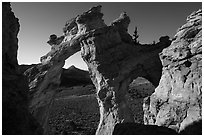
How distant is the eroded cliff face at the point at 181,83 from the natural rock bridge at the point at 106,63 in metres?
6.01

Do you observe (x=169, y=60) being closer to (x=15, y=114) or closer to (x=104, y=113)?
(x=104, y=113)

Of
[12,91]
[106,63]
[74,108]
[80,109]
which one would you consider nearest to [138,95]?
[80,109]

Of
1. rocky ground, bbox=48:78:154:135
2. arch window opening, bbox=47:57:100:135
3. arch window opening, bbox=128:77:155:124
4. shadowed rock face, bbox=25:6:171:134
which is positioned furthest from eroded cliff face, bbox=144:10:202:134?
arch window opening, bbox=128:77:155:124

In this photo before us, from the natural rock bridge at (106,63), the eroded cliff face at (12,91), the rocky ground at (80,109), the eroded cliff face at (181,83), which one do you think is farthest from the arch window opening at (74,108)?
the eroded cliff face at (12,91)

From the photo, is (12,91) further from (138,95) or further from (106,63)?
(138,95)

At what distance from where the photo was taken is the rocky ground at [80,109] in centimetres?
3416

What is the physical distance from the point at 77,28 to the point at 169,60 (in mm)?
15028

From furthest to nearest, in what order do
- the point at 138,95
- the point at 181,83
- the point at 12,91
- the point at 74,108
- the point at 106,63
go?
the point at 138,95
the point at 74,108
the point at 106,63
the point at 181,83
the point at 12,91

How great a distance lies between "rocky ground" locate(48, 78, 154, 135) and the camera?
34156 mm

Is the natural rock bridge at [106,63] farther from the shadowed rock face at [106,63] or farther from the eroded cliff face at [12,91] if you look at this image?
the eroded cliff face at [12,91]

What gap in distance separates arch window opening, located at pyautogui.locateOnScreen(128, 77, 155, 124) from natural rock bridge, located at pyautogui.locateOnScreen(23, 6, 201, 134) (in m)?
9.67

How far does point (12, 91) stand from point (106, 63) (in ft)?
52.1

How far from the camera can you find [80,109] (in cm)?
4859

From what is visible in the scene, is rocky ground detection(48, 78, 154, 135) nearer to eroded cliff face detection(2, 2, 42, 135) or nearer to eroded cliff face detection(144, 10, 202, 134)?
eroded cliff face detection(144, 10, 202, 134)
